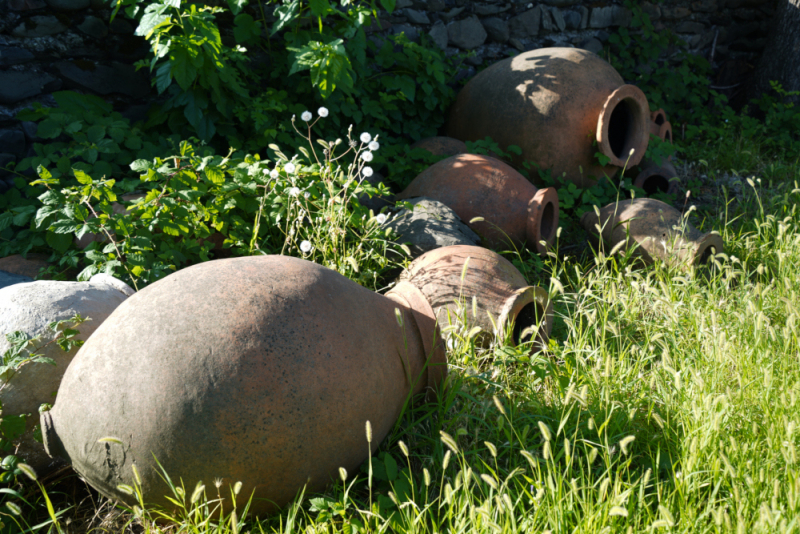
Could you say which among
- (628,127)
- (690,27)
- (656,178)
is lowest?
(656,178)

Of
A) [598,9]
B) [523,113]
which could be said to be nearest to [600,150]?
[523,113]

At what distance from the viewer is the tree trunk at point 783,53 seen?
18.1 feet

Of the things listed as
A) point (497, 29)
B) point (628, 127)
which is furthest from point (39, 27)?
point (628, 127)

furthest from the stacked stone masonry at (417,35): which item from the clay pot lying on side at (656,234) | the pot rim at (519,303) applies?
the pot rim at (519,303)

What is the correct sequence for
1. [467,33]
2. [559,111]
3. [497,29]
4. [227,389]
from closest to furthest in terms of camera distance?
[227,389] < [559,111] < [467,33] < [497,29]

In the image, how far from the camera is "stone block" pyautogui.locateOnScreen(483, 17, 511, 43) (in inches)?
191

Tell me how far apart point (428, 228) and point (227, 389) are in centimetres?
161

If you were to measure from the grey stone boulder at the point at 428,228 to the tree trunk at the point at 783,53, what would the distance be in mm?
4644

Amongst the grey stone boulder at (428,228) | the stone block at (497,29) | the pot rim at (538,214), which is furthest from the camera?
the stone block at (497,29)

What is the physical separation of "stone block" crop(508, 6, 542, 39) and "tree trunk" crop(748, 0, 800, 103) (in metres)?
2.64

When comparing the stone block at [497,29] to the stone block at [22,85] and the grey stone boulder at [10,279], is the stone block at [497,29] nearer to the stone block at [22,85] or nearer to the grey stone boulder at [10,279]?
the stone block at [22,85]

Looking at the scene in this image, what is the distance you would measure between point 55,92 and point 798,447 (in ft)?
12.7

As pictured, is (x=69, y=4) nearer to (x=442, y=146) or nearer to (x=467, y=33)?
(x=442, y=146)

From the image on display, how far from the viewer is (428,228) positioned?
2.82m
